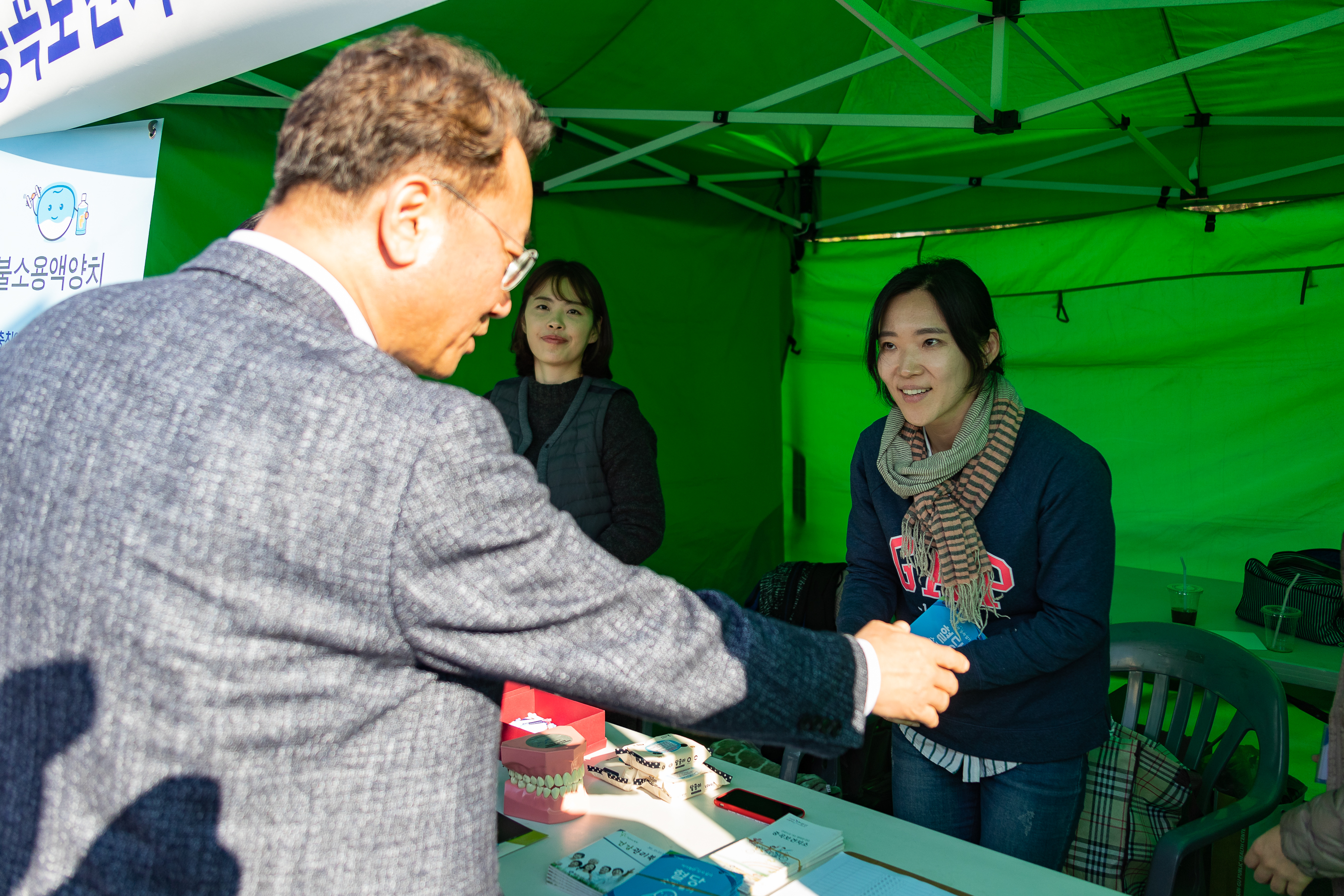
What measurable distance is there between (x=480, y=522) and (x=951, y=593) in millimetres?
1403

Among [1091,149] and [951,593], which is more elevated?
[1091,149]

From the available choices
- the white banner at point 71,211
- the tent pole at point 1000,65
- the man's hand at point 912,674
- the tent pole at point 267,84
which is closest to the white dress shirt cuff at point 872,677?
the man's hand at point 912,674

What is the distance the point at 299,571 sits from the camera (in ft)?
2.41

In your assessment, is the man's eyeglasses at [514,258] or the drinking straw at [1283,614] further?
the drinking straw at [1283,614]

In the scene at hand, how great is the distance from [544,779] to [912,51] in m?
2.55

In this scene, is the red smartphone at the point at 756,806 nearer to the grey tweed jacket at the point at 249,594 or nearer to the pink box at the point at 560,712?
the pink box at the point at 560,712

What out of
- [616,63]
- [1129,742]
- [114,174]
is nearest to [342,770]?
[1129,742]

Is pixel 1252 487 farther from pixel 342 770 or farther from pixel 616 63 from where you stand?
pixel 342 770

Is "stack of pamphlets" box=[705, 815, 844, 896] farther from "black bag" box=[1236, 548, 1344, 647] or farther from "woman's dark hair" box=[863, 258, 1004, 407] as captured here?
"black bag" box=[1236, 548, 1344, 647]

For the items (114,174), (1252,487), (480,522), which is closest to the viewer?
(480,522)

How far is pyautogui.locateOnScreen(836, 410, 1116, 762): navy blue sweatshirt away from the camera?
1766mm

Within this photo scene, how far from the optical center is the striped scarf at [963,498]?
1874mm

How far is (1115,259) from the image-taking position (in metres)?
4.47

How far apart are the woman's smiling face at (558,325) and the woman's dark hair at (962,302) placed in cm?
118
